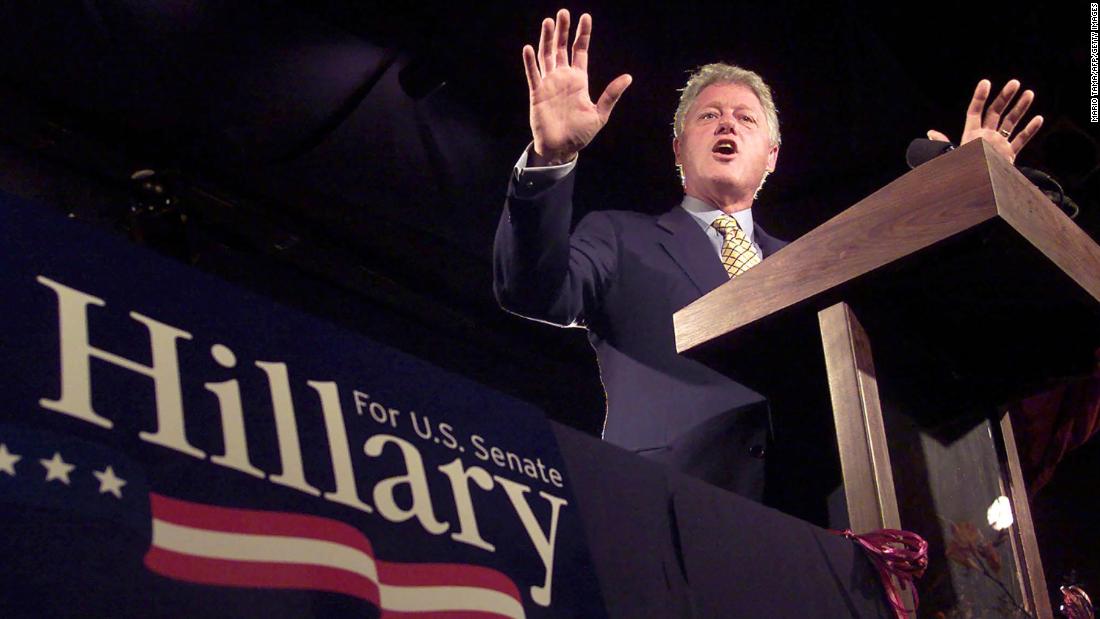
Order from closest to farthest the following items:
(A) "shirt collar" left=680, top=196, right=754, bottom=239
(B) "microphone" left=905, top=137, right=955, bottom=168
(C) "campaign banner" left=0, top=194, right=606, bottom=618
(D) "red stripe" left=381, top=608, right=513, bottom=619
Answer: (C) "campaign banner" left=0, top=194, right=606, bottom=618 < (D) "red stripe" left=381, top=608, right=513, bottom=619 < (B) "microphone" left=905, top=137, right=955, bottom=168 < (A) "shirt collar" left=680, top=196, right=754, bottom=239

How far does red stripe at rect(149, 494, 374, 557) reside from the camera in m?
0.51

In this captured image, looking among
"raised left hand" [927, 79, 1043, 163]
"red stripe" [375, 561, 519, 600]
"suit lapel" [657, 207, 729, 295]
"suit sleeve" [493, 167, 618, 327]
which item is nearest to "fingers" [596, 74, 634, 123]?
"suit sleeve" [493, 167, 618, 327]

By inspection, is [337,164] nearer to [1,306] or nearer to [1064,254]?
[1064,254]

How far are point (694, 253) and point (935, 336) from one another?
0.51m

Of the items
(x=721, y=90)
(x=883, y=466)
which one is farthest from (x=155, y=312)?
(x=721, y=90)

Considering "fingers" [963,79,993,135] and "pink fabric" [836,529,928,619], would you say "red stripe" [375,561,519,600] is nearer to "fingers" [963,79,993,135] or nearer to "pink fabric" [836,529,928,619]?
"pink fabric" [836,529,928,619]

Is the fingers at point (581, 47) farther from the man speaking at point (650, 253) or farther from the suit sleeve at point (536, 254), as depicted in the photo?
the suit sleeve at point (536, 254)

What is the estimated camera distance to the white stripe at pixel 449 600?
0.59 metres

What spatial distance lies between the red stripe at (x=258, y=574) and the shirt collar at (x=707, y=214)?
1.24 metres

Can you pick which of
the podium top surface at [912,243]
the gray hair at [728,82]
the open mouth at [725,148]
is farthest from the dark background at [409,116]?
the podium top surface at [912,243]

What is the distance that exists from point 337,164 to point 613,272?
1416 millimetres

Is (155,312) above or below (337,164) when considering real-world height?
below

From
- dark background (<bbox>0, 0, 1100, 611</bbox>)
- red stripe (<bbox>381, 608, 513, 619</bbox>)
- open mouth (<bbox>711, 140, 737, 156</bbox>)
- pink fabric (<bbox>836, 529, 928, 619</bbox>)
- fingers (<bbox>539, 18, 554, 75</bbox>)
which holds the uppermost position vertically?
dark background (<bbox>0, 0, 1100, 611</bbox>)

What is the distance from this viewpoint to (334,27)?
283 cm
